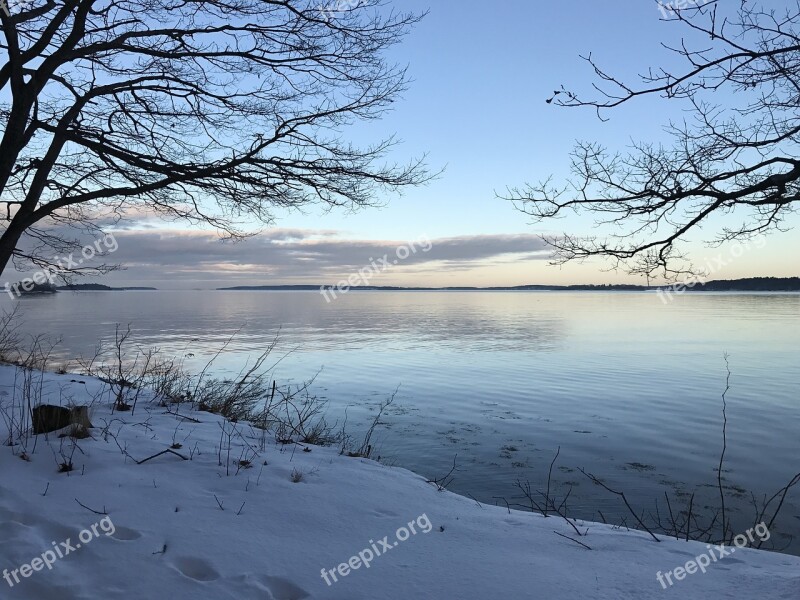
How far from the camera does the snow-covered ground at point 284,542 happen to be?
298 cm

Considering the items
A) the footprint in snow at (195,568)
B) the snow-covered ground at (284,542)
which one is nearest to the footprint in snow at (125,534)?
the snow-covered ground at (284,542)

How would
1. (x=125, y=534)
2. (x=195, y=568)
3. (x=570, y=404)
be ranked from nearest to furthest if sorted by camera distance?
(x=195, y=568), (x=125, y=534), (x=570, y=404)

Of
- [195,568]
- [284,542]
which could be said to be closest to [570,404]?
[284,542]

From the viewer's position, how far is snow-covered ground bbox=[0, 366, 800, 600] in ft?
9.78

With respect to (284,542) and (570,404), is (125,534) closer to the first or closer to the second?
(284,542)

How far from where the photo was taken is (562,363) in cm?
1900

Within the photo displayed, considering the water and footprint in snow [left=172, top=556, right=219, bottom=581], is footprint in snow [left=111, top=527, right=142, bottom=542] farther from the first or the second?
the water

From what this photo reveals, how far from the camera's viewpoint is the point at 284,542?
11.4 ft

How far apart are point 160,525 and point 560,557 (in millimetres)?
2822

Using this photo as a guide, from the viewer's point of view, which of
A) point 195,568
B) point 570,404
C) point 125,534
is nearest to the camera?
point 195,568

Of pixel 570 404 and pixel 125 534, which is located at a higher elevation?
pixel 125 534

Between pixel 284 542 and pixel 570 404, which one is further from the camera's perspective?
Result: pixel 570 404

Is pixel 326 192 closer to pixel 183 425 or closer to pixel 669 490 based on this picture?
pixel 183 425

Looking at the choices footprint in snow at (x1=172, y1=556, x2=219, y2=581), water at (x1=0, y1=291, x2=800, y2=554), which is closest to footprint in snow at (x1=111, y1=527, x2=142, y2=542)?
footprint in snow at (x1=172, y1=556, x2=219, y2=581)
